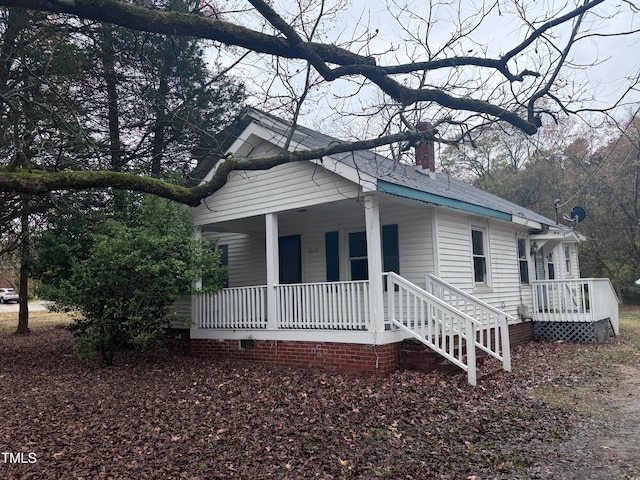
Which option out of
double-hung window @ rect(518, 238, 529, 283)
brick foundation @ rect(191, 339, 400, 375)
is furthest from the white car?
double-hung window @ rect(518, 238, 529, 283)

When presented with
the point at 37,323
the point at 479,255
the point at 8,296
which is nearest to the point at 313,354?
→ the point at 479,255

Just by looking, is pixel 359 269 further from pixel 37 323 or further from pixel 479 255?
pixel 37 323

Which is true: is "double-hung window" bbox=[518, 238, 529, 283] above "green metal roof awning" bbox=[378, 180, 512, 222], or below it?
below

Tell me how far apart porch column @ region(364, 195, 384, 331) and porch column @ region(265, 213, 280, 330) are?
2.19 meters

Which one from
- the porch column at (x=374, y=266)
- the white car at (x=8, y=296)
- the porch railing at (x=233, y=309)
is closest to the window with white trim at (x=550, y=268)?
the porch column at (x=374, y=266)

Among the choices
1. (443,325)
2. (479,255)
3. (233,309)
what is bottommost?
(443,325)

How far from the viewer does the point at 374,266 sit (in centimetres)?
868

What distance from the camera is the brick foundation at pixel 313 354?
8.41 m

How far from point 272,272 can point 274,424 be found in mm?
4192

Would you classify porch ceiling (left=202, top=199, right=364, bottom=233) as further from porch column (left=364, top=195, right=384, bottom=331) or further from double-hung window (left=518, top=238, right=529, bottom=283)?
double-hung window (left=518, top=238, right=529, bottom=283)

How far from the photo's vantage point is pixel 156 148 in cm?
1288

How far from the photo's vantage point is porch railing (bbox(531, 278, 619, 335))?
1308cm

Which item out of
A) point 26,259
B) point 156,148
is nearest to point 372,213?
point 156,148

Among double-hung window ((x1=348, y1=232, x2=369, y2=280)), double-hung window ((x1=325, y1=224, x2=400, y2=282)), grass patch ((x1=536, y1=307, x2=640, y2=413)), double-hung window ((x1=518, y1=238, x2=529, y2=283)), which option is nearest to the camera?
grass patch ((x1=536, y1=307, x2=640, y2=413))
